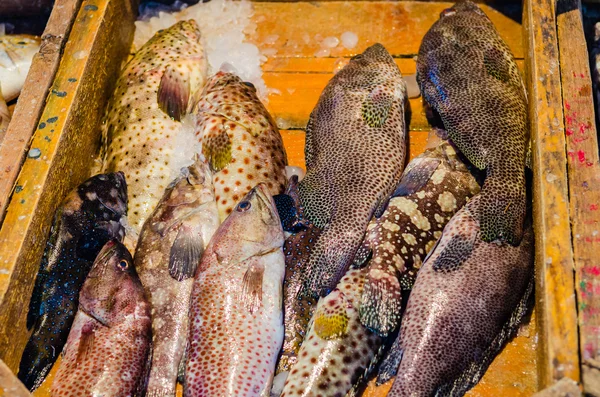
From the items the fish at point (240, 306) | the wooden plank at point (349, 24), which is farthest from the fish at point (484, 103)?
the fish at point (240, 306)

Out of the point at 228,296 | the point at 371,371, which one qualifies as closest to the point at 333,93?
the point at 228,296

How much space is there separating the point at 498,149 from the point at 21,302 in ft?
9.49

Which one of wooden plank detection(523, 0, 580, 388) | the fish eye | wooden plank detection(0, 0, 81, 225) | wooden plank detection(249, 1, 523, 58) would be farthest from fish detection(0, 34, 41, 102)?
wooden plank detection(523, 0, 580, 388)

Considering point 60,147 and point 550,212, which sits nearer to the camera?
point 550,212

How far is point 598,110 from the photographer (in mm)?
4461

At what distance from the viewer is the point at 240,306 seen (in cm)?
346

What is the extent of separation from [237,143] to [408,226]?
124 centimetres

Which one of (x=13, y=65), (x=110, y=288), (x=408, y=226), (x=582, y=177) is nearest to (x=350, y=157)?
(x=408, y=226)

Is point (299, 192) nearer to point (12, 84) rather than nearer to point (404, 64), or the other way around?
point (404, 64)

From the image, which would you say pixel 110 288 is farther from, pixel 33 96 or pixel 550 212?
pixel 550 212

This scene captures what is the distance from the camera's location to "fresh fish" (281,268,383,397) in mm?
3287

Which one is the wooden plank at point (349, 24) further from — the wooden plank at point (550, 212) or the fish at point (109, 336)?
the fish at point (109, 336)

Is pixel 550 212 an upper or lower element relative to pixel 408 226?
upper

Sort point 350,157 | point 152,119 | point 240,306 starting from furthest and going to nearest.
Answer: point 152,119
point 350,157
point 240,306
